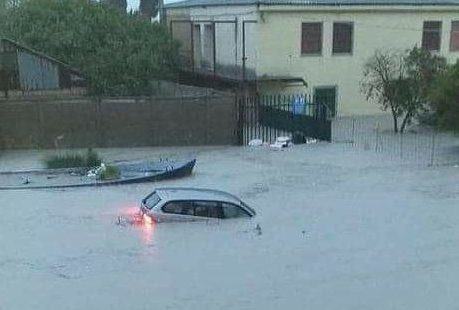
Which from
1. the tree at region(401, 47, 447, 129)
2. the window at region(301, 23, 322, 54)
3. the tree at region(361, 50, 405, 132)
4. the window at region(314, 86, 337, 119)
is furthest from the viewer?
the window at region(314, 86, 337, 119)

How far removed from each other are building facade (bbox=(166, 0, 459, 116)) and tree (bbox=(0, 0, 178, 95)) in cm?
310

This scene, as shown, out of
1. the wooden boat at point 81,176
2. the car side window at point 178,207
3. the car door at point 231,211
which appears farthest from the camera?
the wooden boat at point 81,176

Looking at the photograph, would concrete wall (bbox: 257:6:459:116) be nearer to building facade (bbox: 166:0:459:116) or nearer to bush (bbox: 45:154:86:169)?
building facade (bbox: 166:0:459:116)

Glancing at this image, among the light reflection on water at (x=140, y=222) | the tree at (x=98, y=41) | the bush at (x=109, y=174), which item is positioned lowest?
the light reflection on water at (x=140, y=222)

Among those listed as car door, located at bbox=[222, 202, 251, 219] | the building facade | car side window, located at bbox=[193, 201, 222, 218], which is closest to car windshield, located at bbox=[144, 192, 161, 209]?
car side window, located at bbox=[193, 201, 222, 218]

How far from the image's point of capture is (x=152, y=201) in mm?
14992

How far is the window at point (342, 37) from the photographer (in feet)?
105

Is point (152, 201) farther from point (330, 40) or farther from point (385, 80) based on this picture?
point (330, 40)

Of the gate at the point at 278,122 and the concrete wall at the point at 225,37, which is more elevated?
the concrete wall at the point at 225,37

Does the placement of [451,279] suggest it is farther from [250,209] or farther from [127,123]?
[127,123]

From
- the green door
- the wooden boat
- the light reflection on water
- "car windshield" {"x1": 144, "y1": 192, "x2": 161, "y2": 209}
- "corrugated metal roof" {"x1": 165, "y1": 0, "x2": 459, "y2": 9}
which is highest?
"corrugated metal roof" {"x1": 165, "y1": 0, "x2": 459, "y2": 9}

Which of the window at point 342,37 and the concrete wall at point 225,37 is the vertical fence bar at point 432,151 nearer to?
the window at point 342,37

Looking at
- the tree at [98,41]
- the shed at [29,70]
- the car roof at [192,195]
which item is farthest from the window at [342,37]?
the car roof at [192,195]

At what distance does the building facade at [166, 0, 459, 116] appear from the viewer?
30891mm
